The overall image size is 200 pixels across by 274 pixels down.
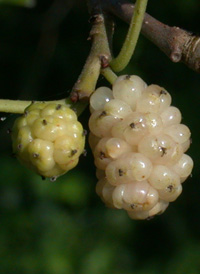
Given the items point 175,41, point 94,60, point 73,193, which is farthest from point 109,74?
point 73,193

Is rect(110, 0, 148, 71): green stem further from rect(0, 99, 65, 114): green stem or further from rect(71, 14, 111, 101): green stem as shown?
rect(0, 99, 65, 114): green stem

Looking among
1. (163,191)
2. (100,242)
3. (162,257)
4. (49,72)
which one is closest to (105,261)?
(100,242)

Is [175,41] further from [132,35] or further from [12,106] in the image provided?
[12,106]

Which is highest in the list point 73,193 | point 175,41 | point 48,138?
point 175,41

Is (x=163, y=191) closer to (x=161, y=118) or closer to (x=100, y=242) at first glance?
(x=161, y=118)

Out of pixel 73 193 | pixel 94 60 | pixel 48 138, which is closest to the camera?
pixel 48 138

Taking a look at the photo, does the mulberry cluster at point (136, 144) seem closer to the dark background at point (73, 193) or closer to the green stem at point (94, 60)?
the green stem at point (94, 60)
